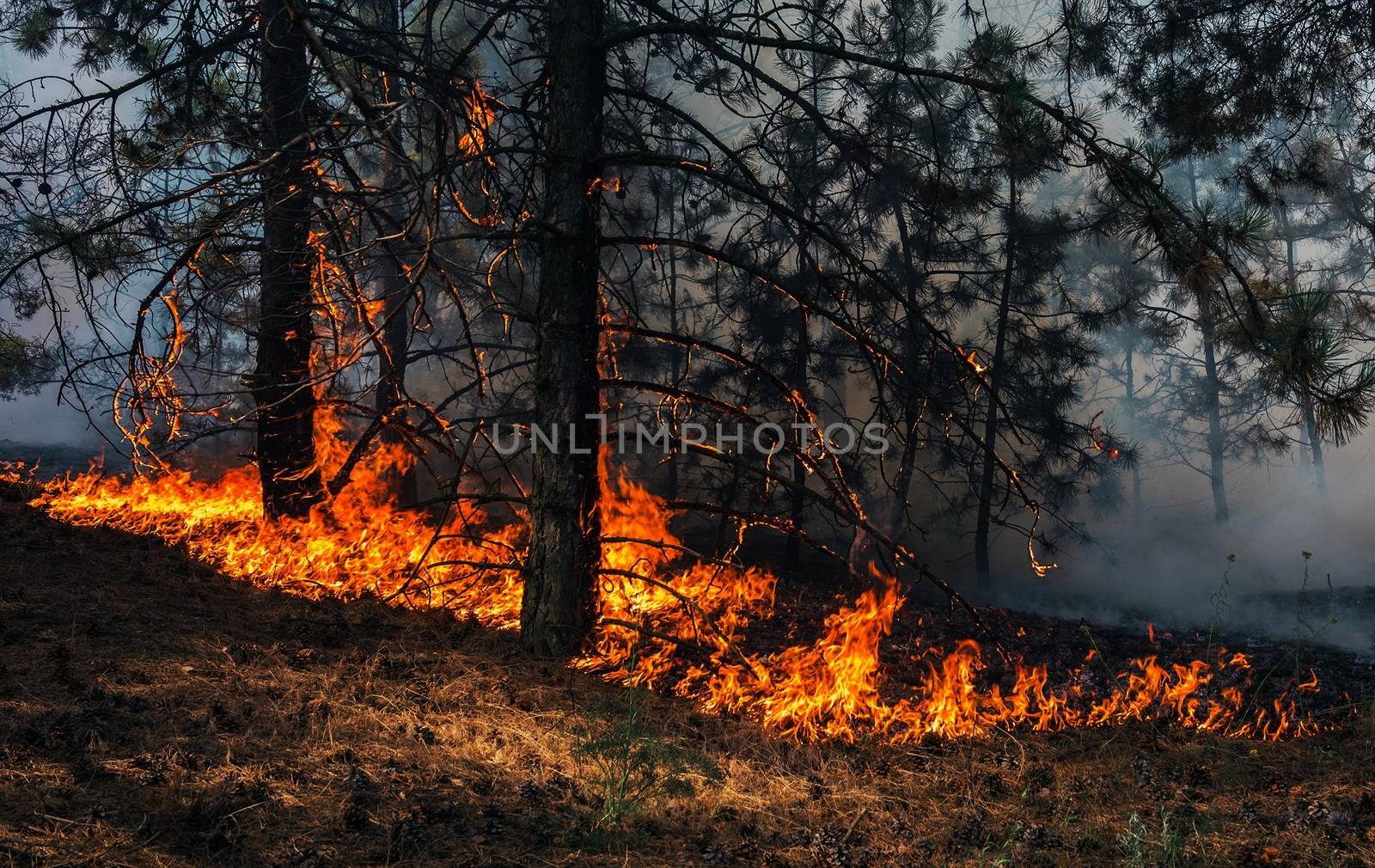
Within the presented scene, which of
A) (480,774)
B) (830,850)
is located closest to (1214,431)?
(830,850)

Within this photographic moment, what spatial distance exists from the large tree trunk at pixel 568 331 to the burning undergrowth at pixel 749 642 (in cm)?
33

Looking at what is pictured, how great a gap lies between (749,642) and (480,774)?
314 centimetres

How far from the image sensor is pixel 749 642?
666cm

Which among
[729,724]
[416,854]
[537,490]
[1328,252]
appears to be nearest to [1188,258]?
[729,724]

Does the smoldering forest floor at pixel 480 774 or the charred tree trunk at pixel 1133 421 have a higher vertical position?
the charred tree trunk at pixel 1133 421

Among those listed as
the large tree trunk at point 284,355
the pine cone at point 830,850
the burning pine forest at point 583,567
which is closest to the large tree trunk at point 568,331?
the burning pine forest at point 583,567

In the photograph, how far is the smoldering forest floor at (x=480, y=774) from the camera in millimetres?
3143

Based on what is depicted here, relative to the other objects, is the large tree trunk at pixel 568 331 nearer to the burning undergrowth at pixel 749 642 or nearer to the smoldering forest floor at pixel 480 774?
the burning undergrowth at pixel 749 642

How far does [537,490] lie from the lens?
5711mm

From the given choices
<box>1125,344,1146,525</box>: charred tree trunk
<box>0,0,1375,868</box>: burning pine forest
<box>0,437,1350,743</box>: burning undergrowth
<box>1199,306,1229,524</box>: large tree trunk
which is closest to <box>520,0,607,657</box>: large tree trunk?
<box>0,0,1375,868</box>: burning pine forest

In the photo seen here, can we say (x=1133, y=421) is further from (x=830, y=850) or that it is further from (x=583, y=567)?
(x=830, y=850)

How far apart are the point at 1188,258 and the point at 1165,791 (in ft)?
8.60

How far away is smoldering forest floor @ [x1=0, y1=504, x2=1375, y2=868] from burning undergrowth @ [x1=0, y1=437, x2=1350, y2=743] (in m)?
0.37

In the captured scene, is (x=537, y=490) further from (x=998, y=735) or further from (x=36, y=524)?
(x=36, y=524)
